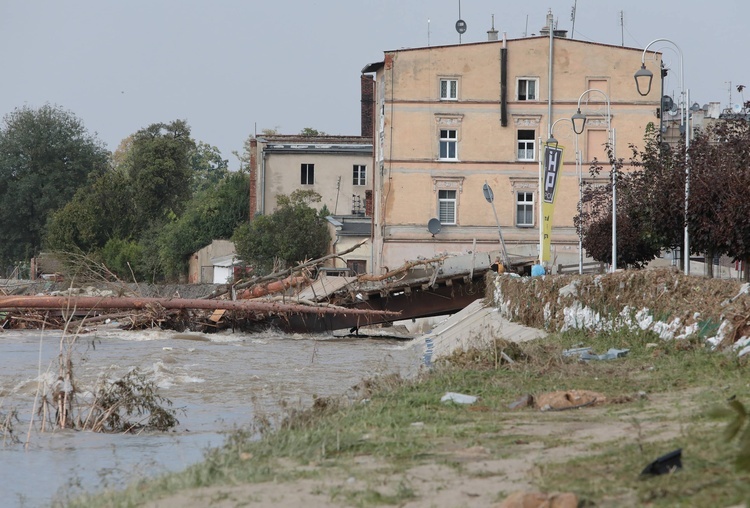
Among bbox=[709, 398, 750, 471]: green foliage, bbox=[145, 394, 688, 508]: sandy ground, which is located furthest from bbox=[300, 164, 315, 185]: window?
bbox=[709, 398, 750, 471]: green foliage

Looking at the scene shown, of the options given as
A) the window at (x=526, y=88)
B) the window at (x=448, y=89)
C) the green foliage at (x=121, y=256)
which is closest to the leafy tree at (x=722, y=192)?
the window at (x=526, y=88)

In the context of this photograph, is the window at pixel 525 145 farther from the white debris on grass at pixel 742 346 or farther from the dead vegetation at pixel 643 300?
the white debris on grass at pixel 742 346

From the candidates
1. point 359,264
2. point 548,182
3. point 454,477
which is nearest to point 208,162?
point 359,264

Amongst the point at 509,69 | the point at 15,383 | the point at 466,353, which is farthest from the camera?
the point at 509,69

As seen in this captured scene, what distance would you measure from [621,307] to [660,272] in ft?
3.55

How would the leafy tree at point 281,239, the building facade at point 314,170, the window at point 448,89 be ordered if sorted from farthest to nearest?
the building facade at point 314,170 < the leafy tree at point 281,239 < the window at point 448,89

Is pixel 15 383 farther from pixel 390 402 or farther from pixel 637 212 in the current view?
pixel 637 212

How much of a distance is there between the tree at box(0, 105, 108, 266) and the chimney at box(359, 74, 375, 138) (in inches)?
937

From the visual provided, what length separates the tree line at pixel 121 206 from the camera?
69.7 meters

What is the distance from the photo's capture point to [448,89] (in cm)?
5306

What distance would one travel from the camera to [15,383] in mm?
21547

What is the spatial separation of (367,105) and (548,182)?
37.6 m

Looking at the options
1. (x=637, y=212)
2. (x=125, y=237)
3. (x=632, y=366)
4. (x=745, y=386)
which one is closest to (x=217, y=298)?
(x=637, y=212)

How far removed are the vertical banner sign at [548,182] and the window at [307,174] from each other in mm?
35652
